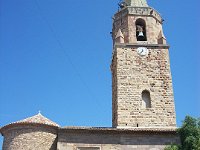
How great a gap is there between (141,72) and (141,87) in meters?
0.94

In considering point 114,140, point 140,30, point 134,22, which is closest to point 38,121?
point 114,140

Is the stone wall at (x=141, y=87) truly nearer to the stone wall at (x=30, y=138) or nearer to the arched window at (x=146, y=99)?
the arched window at (x=146, y=99)

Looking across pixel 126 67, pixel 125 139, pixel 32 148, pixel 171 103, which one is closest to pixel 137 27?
pixel 126 67

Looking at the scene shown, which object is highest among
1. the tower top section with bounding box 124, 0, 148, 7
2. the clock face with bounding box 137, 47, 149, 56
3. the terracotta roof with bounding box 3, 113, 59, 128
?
the tower top section with bounding box 124, 0, 148, 7

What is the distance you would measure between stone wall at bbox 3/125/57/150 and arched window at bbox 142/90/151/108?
206 inches

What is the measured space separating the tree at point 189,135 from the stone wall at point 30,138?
570 cm

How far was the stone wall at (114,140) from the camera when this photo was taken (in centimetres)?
1845

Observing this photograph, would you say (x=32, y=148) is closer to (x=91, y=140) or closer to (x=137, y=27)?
(x=91, y=140)

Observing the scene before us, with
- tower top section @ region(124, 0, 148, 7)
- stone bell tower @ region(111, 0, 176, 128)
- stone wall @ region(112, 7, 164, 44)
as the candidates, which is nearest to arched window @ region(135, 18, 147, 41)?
stone bell tower @ region(111, 0, 176, 128)

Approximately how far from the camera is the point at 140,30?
75.5 feet

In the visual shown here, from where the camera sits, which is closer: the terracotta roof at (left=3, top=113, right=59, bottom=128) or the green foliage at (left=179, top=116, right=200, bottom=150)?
the green foliage at (left=179, top=116, right=200, bottom=150)

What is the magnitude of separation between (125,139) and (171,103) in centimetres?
377

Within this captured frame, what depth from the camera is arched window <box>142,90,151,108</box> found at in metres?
20.9

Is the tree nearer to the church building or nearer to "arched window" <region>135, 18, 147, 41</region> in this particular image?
the church building
